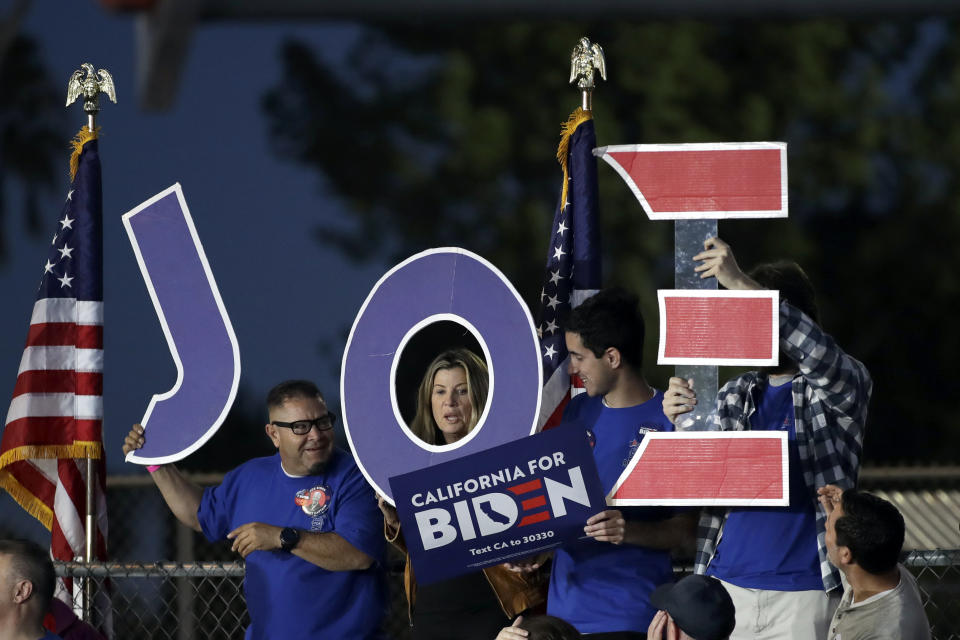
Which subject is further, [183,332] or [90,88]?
[90,88]

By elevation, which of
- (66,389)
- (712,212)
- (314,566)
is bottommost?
(314,566)

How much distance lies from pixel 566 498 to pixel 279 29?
18.0 meters

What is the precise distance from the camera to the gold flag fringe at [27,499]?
16.9 feet

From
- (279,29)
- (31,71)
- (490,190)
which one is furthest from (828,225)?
(31,71)

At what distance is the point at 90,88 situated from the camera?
17.3 ft

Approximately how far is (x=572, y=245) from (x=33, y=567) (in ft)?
7.14

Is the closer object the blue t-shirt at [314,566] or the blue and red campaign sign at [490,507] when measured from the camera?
the blue and red campaign sign at [490,507]

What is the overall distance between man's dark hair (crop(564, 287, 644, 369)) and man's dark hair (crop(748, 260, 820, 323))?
1.29ft

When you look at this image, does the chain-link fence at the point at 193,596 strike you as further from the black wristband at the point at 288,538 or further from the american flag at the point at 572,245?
the american flag at the point at 572,245

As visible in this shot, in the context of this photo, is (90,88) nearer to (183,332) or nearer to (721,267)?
(183,332)

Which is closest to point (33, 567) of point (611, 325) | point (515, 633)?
point (515, 633)

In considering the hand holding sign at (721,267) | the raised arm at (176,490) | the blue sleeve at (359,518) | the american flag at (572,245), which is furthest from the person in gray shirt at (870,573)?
the raised arm at (176,490)

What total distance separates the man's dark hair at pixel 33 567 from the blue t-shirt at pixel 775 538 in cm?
199

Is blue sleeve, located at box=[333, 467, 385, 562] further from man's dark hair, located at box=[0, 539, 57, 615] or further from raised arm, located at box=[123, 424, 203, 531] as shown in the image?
man's dark hair, located at box=[0, 539, 57, 615]
